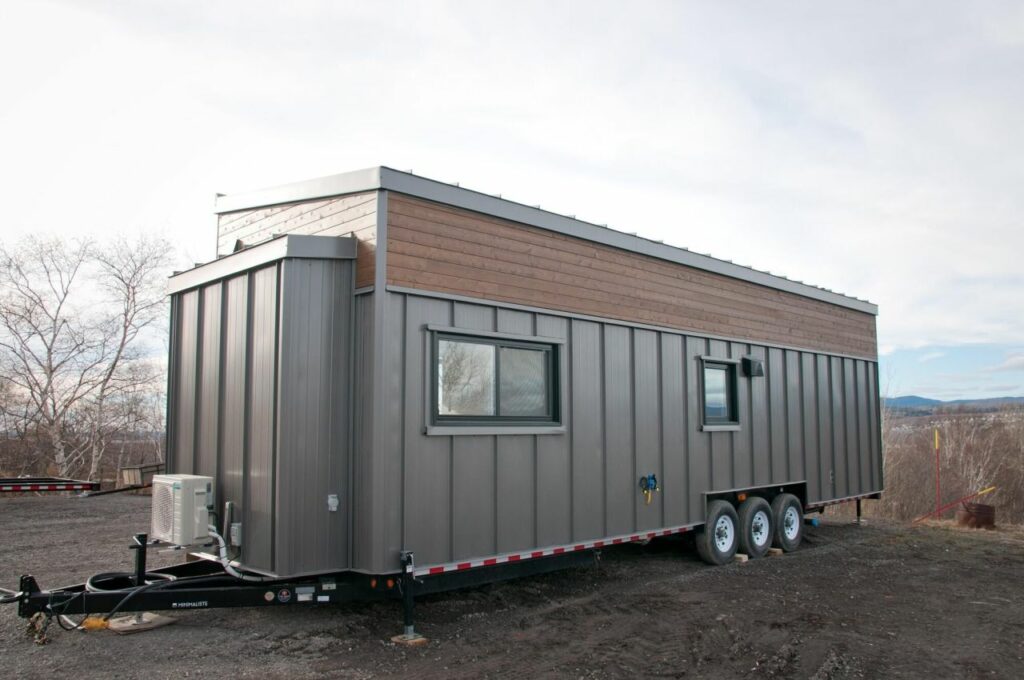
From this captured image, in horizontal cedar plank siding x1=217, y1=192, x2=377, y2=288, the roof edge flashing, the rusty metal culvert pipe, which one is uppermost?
horizontal cedar plank siding x1=217, y1=192, x2=377, y2=288

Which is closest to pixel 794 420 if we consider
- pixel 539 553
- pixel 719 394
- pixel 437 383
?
pixel 719 394

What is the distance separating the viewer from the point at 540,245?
795 centimetres

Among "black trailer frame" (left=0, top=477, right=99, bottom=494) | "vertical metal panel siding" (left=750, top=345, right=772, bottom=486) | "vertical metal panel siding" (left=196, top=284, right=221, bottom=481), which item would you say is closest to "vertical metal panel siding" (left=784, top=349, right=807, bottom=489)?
"vertical metal panel siding" (left=750, top=345, right=772, bottom=486)

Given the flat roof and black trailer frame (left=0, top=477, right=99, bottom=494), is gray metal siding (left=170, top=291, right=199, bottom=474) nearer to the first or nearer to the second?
the flat roof

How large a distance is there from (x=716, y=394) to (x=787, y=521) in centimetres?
253

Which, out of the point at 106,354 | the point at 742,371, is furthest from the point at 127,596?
the point at 106,354

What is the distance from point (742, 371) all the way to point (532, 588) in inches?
175

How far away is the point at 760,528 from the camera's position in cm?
1089

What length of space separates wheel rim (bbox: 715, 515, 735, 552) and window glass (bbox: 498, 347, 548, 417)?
12.1 ft

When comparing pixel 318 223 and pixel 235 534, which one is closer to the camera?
pixel 235 534

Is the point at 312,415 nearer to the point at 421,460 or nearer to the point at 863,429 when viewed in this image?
the point at 421,460

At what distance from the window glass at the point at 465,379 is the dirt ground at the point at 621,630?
193 centimetres

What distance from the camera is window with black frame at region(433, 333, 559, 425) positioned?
272 inches

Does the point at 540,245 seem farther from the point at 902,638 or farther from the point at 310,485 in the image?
the point at 902,638
